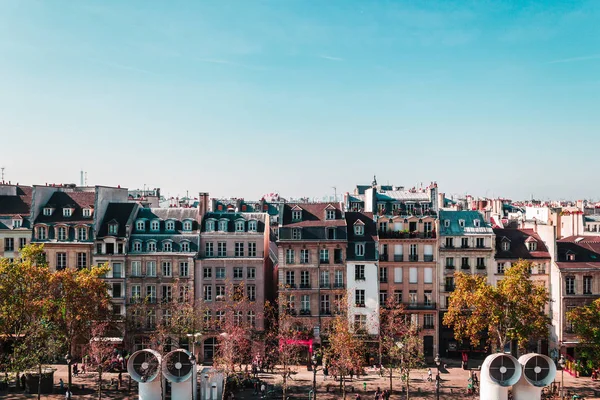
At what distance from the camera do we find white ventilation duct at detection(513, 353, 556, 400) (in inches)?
1887

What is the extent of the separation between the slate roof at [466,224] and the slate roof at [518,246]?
226cm

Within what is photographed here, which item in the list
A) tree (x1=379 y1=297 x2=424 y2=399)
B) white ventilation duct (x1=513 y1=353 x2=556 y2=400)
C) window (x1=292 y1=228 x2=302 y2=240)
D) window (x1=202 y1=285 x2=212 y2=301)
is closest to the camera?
white ventilation duct (x1=513 y1=353 x2=556 y2=400)

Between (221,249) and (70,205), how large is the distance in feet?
60.5

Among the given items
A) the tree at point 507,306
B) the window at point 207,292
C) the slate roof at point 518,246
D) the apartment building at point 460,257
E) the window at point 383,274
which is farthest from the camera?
the slate roof at point 518,246

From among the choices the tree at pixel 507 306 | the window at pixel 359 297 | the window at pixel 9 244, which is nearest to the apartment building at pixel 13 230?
the window at pixel 9 244

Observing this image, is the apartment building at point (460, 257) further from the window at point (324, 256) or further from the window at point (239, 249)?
the window at point (239, 249)

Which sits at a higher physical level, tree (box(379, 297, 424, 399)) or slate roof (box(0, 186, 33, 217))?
slate roof (box(0, 186, 33, 217))

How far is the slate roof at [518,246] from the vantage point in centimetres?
6425

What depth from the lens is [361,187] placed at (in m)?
94.3

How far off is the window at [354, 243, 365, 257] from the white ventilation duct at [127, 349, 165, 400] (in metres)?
24.1

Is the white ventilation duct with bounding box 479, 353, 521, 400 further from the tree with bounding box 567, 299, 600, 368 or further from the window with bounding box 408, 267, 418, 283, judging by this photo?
the window with bounding box 408, 267, 418, 283

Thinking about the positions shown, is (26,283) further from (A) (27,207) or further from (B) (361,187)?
(B) (361,187)

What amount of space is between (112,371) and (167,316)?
7.64 meters

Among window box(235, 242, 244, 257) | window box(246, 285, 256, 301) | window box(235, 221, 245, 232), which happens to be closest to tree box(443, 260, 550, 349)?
window box(246, 285, 256, 301)
